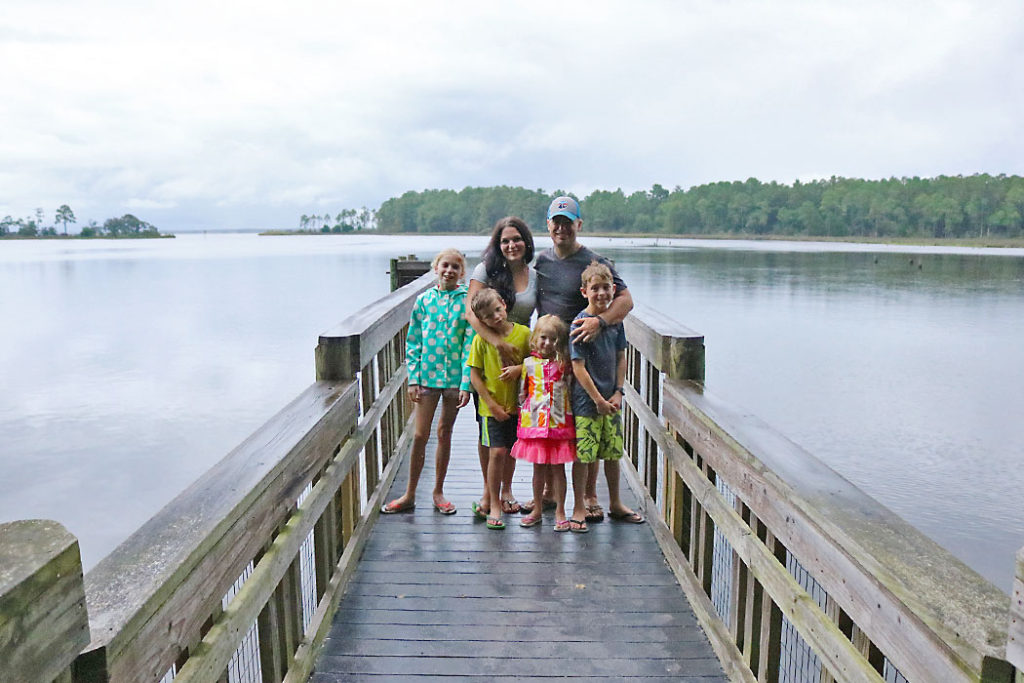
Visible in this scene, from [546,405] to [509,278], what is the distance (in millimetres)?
580

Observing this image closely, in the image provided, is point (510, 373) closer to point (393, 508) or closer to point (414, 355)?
point (414, 355)

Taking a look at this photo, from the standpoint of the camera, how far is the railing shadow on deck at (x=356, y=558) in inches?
46.1

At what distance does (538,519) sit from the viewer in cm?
379

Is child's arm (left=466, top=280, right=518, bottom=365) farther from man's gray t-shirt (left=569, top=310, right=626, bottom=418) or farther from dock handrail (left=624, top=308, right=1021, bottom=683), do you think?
dock handrail (left=624, top=308, right=1021, bottom=683)

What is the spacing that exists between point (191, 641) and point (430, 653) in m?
1.24

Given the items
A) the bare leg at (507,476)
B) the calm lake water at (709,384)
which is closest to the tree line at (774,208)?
the calm lake water at (709,384)

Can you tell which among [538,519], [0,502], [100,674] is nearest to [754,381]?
[0,502]

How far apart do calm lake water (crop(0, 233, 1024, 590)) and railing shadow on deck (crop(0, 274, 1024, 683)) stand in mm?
7555

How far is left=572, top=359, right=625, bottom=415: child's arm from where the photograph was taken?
11.2 feet

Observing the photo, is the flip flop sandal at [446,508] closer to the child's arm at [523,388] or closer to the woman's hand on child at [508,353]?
the child's arm at [523,388]

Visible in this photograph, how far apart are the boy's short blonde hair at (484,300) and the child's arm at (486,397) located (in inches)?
11.8

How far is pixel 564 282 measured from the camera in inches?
141

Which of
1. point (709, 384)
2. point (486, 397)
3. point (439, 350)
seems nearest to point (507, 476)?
point (486, 397)

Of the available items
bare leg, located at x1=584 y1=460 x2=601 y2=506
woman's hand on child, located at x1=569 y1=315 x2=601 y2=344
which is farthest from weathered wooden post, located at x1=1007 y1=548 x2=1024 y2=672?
bare leg, located at x1=584 y1=460 x2=601 y2=506
